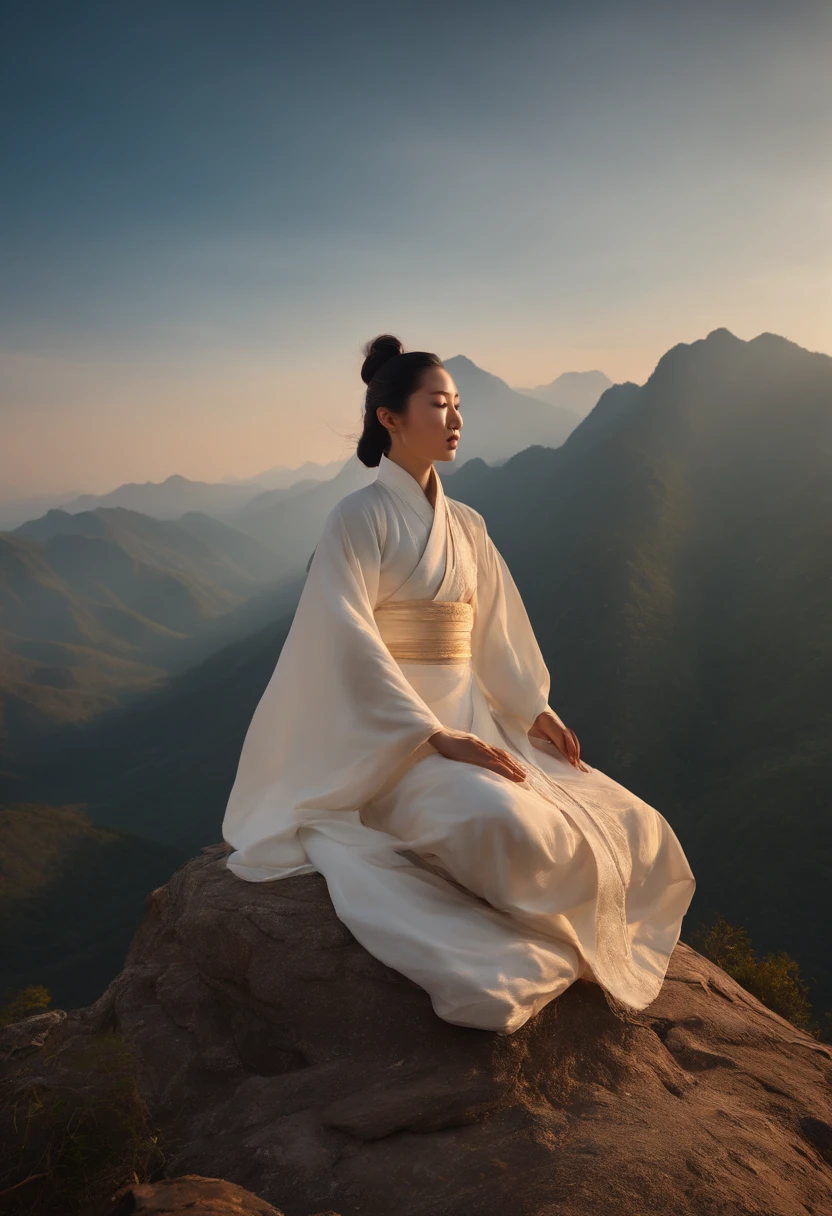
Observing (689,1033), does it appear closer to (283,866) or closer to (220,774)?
(283,866)

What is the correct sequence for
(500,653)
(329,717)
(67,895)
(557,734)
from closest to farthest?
1. (329,717)
2. (557,734)
3. (500,653)
4. (67,895)

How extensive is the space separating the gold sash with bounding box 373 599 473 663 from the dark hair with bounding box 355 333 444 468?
32.6 inches

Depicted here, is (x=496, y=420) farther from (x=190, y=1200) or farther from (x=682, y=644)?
(x=190, y=1200)

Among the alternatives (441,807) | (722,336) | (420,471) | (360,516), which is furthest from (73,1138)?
(722,336)

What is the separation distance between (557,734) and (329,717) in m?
1.21

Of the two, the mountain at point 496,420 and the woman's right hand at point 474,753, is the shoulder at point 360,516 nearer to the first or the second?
the woman's right hand at point 474,753

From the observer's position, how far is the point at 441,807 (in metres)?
2.91

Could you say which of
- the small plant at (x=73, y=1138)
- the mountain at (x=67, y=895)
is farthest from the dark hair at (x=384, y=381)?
the mountain at (x=67, y=895)

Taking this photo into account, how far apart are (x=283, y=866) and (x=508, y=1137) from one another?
1363 millimetres

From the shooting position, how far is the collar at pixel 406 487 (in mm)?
3758

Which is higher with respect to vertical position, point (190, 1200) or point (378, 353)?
point (378, 353)

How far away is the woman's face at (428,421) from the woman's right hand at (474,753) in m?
1.31

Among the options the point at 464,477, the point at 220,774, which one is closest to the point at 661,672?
the point at 220,774

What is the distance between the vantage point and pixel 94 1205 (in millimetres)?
2047
